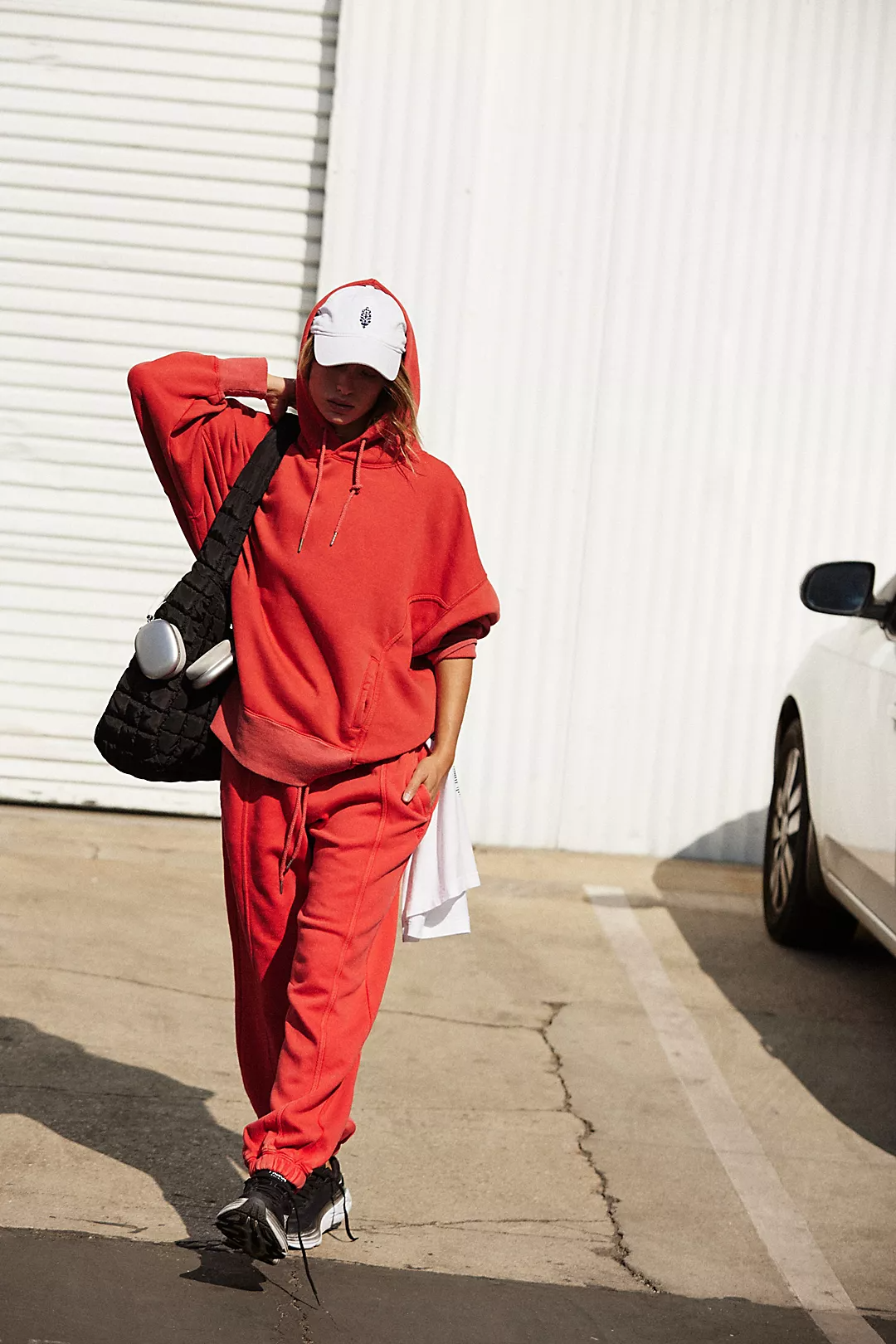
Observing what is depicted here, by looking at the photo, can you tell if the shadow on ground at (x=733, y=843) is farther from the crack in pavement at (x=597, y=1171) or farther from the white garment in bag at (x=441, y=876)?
the white garment in bag at (x=441, y=876)

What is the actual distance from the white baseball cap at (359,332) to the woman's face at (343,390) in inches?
1.5

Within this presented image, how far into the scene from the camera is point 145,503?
25.9ft

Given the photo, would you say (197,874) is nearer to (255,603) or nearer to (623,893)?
(623,893)

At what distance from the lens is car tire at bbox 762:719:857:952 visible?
6.37 metres

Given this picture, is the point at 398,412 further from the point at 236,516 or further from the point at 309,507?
the point at 236,516

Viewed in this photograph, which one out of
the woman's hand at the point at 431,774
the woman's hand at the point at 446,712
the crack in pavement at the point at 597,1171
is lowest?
the crack in pavement at the point at 597,1171

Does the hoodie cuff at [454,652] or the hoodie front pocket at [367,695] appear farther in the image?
the hoodie cuff at [454,652]

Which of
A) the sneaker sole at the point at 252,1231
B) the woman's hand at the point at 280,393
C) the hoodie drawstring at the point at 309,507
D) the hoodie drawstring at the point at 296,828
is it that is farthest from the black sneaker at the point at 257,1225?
the woman's hand at the point at 280,393

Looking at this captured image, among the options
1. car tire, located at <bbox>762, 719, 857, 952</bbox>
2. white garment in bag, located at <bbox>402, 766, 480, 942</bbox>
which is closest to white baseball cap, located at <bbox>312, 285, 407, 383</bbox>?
white garment in bag, located at <bbox>402, 766, 480, 942</bbox>

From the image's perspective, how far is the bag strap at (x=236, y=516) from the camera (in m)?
3.40

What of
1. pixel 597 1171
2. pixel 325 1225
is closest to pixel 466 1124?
pixel 597 1171

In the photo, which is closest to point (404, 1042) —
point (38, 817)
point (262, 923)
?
point (262, 923)

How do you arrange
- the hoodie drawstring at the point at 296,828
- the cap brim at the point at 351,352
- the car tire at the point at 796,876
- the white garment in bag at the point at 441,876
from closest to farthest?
1. the cap brim at the point at 351,352
2. the hoodie drawstring at the point at 296,828
3. the white garment in bag at the point at 441,876
4. the car tire at the point at 796,876

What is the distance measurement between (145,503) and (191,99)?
1921 mm
